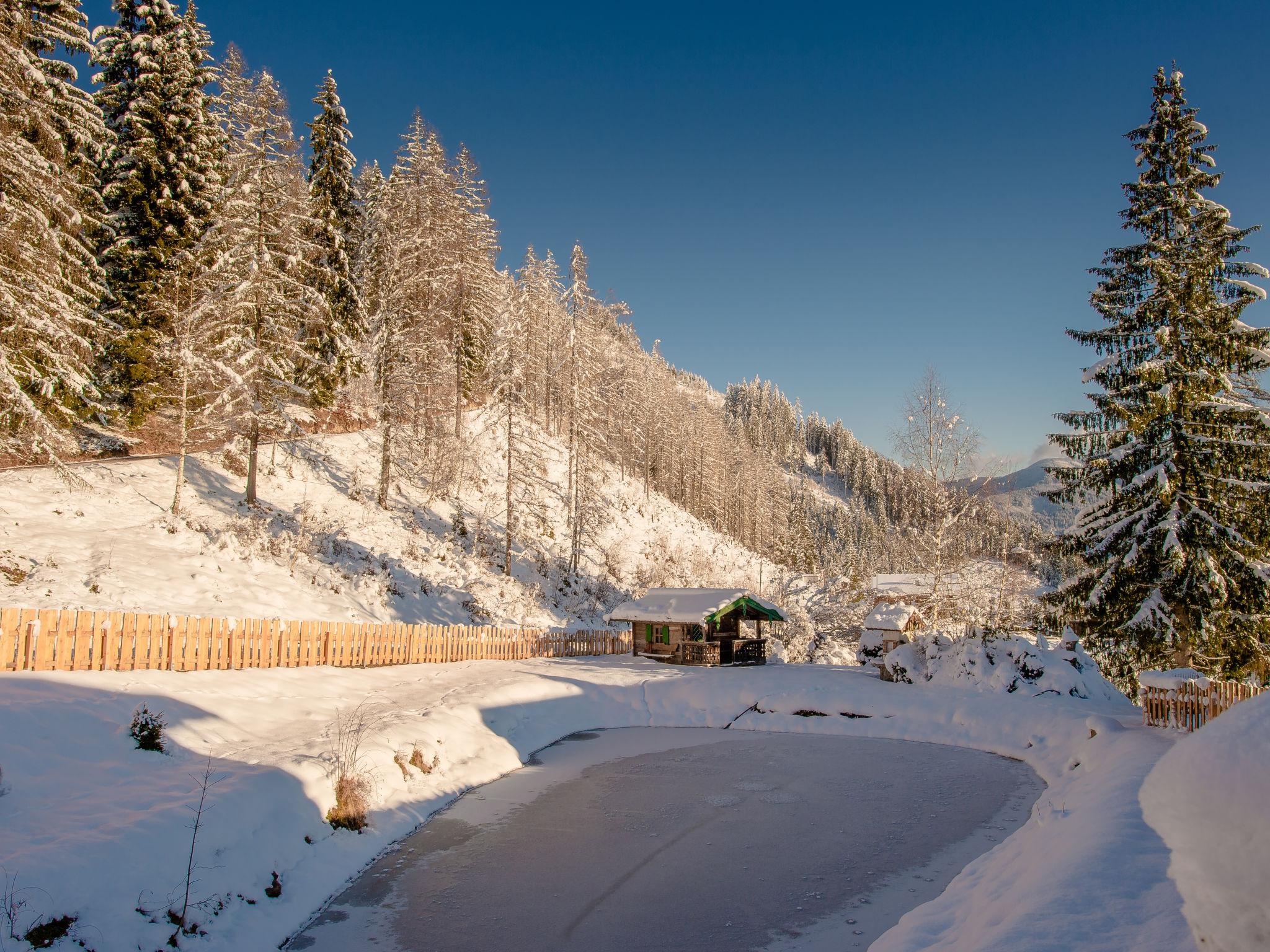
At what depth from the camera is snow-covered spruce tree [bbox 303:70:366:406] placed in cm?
3491

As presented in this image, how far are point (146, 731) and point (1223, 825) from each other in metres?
11.7

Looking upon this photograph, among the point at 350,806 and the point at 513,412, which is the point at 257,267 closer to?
the point at 513,412

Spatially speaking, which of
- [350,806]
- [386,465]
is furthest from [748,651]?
[350,806]

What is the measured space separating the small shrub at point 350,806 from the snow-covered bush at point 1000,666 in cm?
1888

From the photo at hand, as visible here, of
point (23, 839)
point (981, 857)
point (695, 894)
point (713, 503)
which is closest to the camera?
point (23, 839)

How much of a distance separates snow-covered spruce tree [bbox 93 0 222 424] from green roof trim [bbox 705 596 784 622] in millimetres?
24131

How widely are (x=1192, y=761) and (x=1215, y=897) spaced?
0.52m

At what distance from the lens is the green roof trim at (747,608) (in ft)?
97.2

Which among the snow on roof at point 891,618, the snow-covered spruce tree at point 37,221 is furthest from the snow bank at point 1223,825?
the snow on roof at point 891,618

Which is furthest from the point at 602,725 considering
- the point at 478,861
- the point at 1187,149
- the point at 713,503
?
the point at 713,503

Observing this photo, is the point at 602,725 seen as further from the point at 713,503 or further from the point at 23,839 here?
the point at 713,503

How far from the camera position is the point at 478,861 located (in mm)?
9453

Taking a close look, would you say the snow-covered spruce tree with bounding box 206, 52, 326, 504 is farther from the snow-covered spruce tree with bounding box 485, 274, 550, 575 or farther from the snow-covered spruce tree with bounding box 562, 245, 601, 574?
the snow-covered spruce tree with bounding box 562, 245, 601, 574

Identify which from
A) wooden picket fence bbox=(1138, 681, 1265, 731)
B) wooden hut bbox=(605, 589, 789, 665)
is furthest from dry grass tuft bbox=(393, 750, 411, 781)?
wooden hut bbox=(605, 589, 789, 665)
